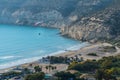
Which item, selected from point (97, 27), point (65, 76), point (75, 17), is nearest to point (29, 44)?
point (97, 27)

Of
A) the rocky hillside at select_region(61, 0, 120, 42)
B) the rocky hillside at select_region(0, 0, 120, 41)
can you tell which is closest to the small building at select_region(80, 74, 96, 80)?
the rocky hillside at select_region(61, 0, 120, 42)

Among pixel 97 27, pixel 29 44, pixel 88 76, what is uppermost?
pixel 97 27

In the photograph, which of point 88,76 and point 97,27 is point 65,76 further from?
point 97,27

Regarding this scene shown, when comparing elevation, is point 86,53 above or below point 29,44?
below

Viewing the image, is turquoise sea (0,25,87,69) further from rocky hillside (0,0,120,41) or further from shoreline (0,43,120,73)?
rocky hillside (0,0,120,41)

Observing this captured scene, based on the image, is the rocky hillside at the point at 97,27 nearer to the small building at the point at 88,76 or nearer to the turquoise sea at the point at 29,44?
the turquoise sea at the point at 29,44

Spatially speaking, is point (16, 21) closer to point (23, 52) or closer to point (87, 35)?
point (87, 35)
